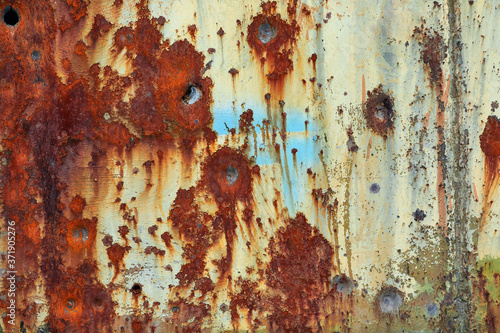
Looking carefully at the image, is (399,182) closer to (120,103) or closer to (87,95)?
(120,103)

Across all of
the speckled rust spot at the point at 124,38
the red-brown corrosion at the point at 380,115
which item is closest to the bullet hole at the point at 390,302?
the red-brown corrosion at the point at 380,115

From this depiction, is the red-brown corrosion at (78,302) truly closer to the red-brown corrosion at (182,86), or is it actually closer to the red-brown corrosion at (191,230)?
the red-brown corrosion at (191,230)

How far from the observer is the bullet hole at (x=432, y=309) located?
9.70ft

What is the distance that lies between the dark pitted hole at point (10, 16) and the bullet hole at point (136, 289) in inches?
89.4

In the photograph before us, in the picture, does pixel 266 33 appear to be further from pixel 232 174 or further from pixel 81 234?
pixel 81 234

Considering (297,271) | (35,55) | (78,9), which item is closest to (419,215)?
(297,271)

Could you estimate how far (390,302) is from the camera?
2963 mm

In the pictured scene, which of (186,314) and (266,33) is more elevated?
(266,33)

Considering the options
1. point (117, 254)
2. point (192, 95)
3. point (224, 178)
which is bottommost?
point (117, 254)

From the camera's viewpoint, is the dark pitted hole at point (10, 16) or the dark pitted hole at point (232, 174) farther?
the dark pitted hole at point (232, 174)


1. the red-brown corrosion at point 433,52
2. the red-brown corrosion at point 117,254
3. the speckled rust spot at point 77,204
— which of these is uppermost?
the red-brown corrosion at point 433,52

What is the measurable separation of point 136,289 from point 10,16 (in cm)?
238

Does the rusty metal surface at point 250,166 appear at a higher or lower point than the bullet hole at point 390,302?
higher

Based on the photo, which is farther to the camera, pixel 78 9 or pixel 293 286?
pixel 293 286
